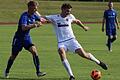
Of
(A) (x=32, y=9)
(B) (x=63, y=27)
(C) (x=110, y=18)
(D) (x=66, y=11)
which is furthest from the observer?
(C) (x=110, y=18)

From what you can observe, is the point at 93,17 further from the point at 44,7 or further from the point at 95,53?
the point at 95,53

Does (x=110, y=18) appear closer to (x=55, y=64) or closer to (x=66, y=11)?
(x=55, y=64)

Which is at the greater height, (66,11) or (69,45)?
(66,11)

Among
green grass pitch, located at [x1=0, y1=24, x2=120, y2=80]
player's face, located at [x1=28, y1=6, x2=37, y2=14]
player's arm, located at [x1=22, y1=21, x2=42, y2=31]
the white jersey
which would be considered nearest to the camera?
player's arm, located at [x1=22, y1=21, x2=42, y2=31]

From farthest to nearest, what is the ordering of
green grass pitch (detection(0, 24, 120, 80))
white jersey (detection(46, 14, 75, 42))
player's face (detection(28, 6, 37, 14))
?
1. green grass pitch (detection(0, 24, 120, 80))
2. white jersey (detection(46, 14, 75, 42))
3. player's face (detection(28, 6, 37, 14))

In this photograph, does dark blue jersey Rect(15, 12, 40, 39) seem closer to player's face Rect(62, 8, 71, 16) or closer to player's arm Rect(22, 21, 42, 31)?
player's arm Rect(22, 21, 42, 31)

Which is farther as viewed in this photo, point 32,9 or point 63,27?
point 63,27

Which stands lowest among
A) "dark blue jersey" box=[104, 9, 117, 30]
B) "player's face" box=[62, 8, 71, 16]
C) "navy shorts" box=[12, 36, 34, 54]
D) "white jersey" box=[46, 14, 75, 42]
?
"dark blue jersey" box=[104, 9, 117, 30]

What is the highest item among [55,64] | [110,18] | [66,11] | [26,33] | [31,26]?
[66,11]

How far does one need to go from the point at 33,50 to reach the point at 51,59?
16.7 ft

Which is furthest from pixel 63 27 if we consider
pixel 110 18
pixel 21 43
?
pixel 110 18

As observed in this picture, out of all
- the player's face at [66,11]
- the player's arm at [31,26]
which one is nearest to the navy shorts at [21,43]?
the player's arm at [31,26]

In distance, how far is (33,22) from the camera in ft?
50.3

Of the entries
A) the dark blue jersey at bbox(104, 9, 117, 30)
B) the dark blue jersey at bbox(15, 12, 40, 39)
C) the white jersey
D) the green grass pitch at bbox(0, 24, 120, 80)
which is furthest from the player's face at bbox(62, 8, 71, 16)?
the dark blue jersey at bbox(104, 9, 117, 30)
